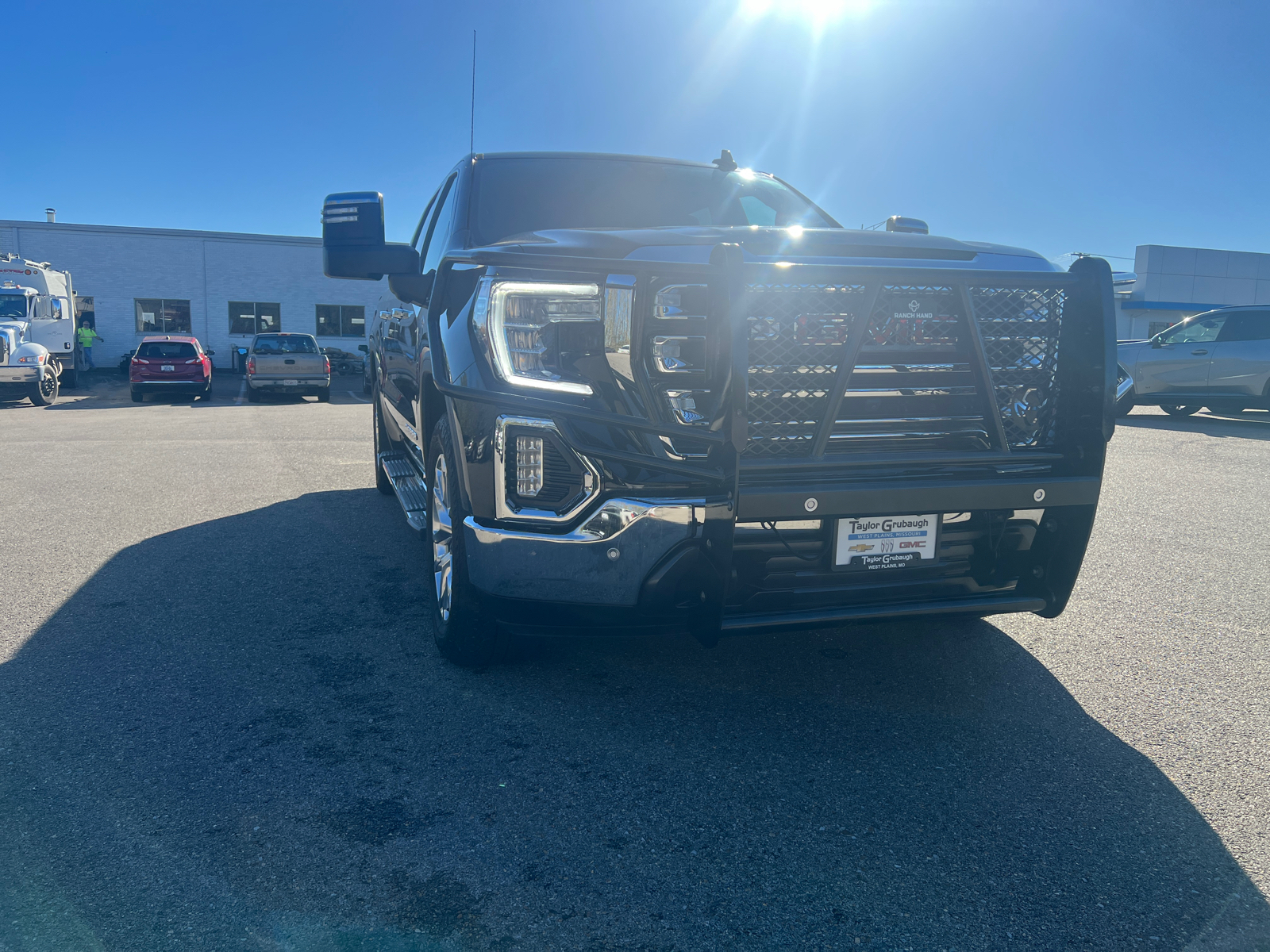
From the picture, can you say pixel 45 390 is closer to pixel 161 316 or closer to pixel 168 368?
pixel 168 368

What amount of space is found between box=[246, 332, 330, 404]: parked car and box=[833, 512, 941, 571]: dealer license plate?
1855 centimetres

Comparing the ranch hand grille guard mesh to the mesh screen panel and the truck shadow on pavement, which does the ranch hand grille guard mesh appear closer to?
the mesh screen panel

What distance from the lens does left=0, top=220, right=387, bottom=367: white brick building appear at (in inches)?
1347

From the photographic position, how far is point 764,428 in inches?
105

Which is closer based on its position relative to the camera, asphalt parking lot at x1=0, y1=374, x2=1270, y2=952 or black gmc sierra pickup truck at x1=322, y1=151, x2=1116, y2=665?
asphalt parking lot at x1=0, y1=374, x2=1270, y2=952

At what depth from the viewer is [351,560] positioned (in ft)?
16.8

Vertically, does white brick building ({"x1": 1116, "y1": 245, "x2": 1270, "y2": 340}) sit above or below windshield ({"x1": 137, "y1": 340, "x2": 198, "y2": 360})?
above

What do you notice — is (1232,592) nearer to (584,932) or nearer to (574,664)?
(574,664)

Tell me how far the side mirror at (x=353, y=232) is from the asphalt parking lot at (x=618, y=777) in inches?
61.4

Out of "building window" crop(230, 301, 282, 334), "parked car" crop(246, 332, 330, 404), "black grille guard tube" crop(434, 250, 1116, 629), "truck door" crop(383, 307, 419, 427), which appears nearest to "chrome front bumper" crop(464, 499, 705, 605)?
"black grille guard tube" crop(434, 250, 1116, 629)

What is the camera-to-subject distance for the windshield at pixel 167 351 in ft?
64.8

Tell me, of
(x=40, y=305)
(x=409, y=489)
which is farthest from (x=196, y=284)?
(x=409, y=489)

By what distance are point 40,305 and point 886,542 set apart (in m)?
23.1

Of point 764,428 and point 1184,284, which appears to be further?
point 1184,284
